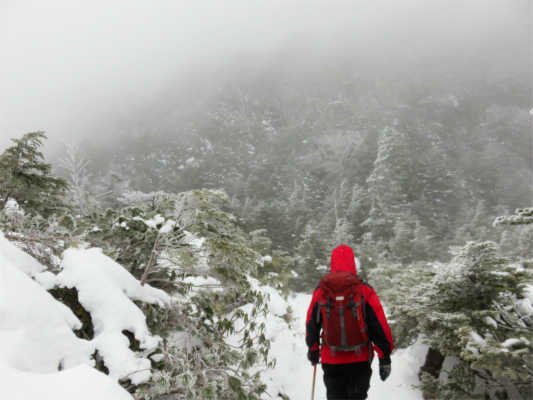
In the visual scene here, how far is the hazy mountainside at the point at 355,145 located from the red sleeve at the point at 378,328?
15406 mm

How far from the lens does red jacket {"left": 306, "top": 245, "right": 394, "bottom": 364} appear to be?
136 inches

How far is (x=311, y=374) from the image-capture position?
6.49m

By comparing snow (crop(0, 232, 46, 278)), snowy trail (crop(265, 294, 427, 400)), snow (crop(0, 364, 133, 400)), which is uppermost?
snow (crop(0, 232, 46, 278))

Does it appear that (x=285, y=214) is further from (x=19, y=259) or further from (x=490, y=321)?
(x=19, y=259)

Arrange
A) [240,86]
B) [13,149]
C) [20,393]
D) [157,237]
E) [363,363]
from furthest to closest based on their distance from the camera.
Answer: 1. [240,86]
2. [13,149]
3. [157,237]
4. [363,363]
5. [20,393]

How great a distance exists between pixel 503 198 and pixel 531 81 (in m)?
70.8

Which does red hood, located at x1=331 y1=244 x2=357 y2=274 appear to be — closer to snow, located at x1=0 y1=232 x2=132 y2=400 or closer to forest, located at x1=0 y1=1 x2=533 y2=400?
forest, located at x1=0 y1=1 x2=533 y2=400

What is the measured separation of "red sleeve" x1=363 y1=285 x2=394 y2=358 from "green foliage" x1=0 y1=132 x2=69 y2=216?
1056 centimetres

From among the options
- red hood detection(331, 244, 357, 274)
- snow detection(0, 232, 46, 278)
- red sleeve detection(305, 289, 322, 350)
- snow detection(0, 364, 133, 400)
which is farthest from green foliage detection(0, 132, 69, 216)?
red hood detection(331, 244, 357, 274)

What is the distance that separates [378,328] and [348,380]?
2.78 feet

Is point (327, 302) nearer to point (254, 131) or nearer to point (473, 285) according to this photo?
point (473, 285)

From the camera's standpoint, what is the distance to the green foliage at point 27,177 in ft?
29.3

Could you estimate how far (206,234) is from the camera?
4926mm

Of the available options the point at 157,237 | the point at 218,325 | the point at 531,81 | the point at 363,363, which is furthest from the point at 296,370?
the point at 531,81
